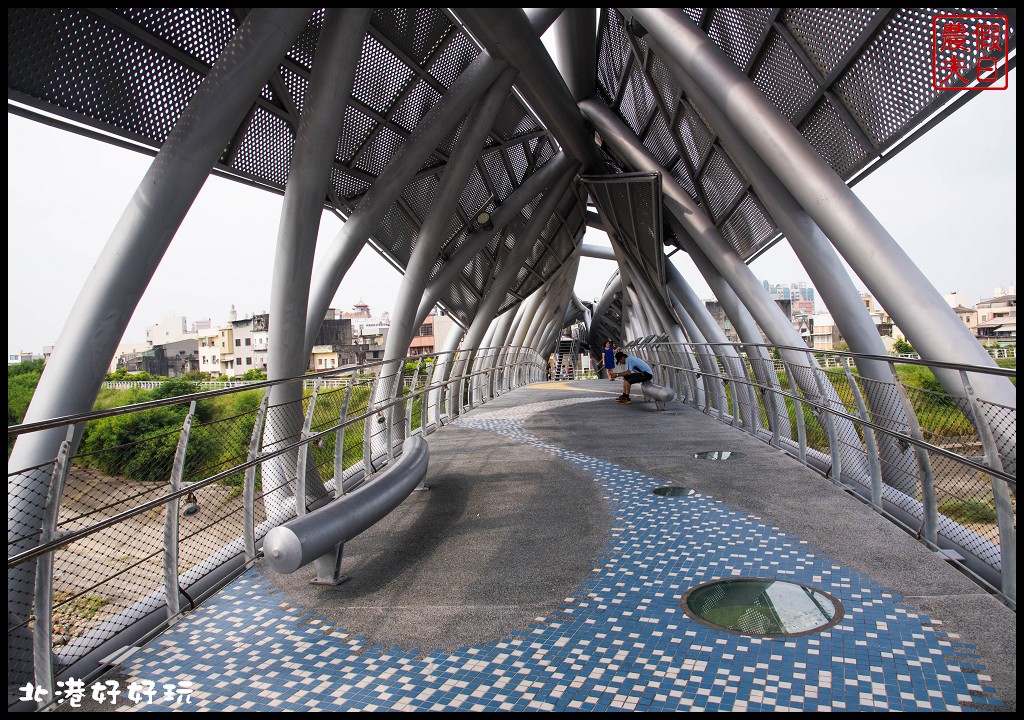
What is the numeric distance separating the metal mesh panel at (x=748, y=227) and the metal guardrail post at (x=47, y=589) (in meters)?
11.4

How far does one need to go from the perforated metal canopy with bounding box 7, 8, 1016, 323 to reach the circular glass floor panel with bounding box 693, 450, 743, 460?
138 inches

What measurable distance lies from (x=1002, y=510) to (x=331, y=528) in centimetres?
353

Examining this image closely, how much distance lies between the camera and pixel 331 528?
4.05 meters

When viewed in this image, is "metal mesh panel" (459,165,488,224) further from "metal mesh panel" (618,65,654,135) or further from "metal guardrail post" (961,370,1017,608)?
"metal guardrail post" (961,370,1017,608)

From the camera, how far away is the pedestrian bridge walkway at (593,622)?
2.89m

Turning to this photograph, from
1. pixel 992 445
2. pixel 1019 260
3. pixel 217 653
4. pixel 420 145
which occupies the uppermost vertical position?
pixel 420 145

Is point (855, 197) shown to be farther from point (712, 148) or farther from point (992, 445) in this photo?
point (712, 148)

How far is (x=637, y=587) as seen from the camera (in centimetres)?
405

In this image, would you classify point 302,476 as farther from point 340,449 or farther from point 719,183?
point 719,183

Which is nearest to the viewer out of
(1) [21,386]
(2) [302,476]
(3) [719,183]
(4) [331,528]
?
(4) [331,528]

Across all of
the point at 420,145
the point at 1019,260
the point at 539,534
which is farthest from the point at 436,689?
the point at 420,145

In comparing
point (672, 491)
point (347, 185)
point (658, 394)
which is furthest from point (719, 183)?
point (672, 491)

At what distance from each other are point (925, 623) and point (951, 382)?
3.21 m

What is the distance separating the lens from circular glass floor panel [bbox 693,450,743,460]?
26.1ft
